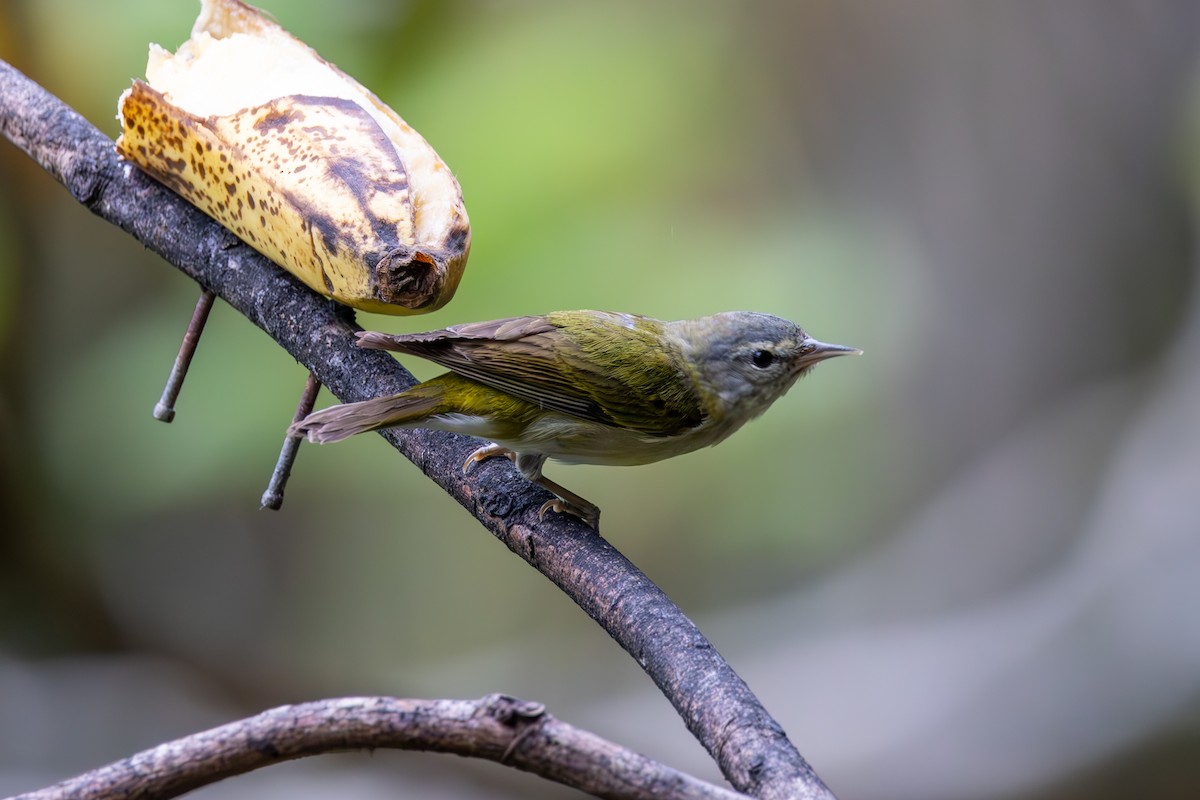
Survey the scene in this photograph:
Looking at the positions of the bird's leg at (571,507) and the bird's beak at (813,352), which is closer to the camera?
the bird's leg at (571,507)

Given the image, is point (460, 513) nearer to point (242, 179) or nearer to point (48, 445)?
point (48, 445)

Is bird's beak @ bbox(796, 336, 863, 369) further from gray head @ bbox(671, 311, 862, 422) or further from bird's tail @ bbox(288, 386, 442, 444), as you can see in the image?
bird's tail @ bbox(288, 386, 442, 444)

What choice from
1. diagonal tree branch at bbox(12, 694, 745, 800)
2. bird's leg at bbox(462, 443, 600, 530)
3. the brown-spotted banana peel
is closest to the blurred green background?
the brown-spotted banana peel

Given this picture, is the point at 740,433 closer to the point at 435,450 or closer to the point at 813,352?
the point at 813,352

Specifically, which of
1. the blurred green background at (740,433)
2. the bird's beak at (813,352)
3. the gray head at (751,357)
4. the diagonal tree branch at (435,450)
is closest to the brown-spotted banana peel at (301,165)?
the diagonal tree branch at (435,450)

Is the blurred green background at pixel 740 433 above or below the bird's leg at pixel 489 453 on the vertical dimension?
above

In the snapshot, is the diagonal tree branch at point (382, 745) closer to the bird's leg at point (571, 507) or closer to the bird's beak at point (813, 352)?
the bird's leg at point (571, 507)

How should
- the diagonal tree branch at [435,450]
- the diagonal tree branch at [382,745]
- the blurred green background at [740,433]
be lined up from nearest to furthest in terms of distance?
the diagonal tree branch at [382,745], the diagonal tree branch at [435,450], the blurred green background at [740,433]
